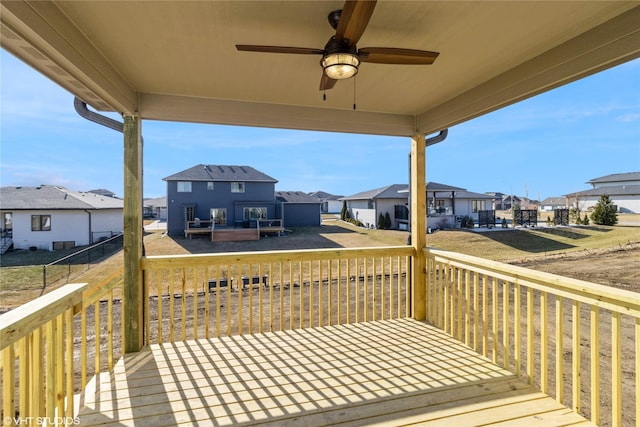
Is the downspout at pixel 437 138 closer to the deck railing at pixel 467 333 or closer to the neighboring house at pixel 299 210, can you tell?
the deck railing at pixel 467 333

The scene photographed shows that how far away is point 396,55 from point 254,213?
17457 mm

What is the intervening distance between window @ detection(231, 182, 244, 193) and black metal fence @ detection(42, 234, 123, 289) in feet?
22.7

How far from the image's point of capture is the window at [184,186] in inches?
687

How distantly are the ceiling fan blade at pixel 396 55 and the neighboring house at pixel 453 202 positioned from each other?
17592mm

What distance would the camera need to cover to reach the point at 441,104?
348 cm

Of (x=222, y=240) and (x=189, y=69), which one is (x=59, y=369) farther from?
(x=222, y=240)

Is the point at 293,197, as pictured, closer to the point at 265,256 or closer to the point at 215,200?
the point at 215,200

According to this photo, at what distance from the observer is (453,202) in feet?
64.3

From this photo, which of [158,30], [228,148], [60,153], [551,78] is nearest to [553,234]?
[551,78]

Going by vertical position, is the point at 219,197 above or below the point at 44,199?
above

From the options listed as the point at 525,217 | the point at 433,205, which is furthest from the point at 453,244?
the point at 525,217

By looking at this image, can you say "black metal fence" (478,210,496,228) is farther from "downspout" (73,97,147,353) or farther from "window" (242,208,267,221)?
"downspout" (73,97,147,353)

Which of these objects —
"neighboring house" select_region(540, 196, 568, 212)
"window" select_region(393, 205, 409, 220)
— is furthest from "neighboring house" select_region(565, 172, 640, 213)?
"neighboring house" select_region(540, 196, 568, 212)

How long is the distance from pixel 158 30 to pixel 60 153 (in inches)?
437
